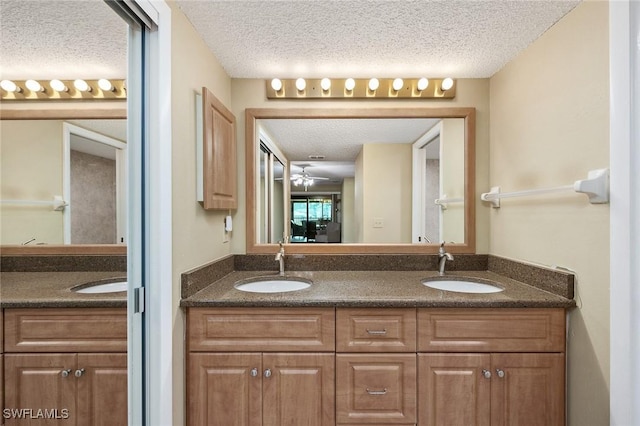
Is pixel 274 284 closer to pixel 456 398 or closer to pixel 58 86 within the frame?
pixel 456 398

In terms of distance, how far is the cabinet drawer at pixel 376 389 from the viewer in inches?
53.9

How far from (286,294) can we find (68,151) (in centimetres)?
97

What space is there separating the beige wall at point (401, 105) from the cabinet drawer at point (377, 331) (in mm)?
888

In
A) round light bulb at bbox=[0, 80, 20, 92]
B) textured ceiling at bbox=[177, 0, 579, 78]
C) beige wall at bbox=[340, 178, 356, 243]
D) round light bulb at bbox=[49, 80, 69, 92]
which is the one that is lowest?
beige wall at bbox=[340, 178, 356, 243]

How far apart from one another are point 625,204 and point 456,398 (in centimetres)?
101

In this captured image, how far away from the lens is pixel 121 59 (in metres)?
1.11

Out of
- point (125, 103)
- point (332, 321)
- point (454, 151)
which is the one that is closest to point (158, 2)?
point (125, 103)

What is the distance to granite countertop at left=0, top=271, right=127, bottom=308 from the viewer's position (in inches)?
30.5

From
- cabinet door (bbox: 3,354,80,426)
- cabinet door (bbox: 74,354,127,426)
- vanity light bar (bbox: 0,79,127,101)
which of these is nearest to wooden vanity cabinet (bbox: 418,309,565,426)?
cabinet door (bbox: 74,354,127,426)

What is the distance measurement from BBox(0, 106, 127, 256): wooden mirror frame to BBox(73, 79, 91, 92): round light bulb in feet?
0.18

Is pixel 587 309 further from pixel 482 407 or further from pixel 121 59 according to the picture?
pixel 121 59

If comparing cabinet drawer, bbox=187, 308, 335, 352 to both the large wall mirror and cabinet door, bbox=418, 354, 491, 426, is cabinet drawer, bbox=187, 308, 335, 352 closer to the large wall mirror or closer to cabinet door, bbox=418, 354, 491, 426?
cabinet door, bbox=418, 354, 491, 426

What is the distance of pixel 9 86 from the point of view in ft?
2.27

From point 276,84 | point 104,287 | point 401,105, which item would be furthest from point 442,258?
point 104,287
